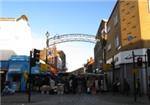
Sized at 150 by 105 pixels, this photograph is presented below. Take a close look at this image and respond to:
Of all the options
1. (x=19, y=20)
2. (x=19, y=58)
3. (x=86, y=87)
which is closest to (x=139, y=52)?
(x=86, y=87)

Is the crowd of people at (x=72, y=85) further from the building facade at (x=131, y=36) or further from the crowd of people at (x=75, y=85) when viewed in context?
the building facade at (x=131, y=36)

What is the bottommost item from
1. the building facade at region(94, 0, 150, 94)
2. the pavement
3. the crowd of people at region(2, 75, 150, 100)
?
the pavement

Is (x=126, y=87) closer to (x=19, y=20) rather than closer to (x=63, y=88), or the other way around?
(x=63, y=88)

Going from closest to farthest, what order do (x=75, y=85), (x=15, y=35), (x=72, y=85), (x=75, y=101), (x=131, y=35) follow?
(x=75, y=101) → (x=131, y=35) → (x=72, y=85) → (x=75, y=85) → (x=15, y=35)

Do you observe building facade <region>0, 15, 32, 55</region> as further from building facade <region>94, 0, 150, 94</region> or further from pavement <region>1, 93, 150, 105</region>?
pavement <region>1, 93, 150, 105</region>

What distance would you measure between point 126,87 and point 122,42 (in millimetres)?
6375

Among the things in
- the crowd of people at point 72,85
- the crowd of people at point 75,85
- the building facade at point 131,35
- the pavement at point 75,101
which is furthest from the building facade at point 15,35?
the pavement at point 75,101

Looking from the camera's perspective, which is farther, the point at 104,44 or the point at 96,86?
the point at 104,44

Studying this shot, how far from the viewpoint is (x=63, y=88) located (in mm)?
49781

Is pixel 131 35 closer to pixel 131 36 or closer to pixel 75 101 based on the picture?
pixel 131 36

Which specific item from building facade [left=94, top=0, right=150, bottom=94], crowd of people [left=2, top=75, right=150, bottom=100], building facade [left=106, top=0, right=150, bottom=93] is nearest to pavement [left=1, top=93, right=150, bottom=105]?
building facade [left=94, top=0, right=150, bottom=94]

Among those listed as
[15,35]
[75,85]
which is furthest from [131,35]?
[15,35]

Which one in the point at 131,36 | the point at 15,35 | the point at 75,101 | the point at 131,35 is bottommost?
the point at 75,101

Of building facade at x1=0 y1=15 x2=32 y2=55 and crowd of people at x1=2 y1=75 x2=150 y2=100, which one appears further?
building facade at x1=0 y1=15 x2=32 y2=55
